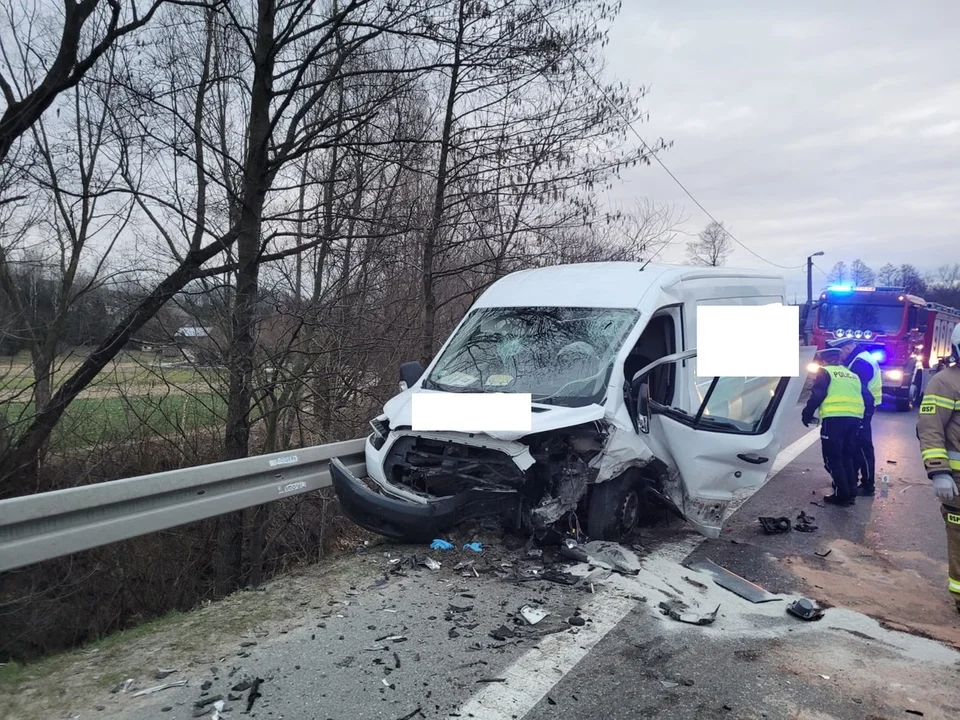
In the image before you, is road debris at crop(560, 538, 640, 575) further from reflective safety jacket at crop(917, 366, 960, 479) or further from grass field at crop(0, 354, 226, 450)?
grass field at crop(0, 354, 226, 450)

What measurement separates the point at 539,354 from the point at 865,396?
4969 mm

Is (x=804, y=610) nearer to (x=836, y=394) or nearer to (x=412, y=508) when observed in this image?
(x=412, y=508)

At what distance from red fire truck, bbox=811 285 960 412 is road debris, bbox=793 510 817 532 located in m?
9.91

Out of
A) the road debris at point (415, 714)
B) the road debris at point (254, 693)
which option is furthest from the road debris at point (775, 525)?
the road debris at point (254, 693)

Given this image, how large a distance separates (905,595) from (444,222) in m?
7.62

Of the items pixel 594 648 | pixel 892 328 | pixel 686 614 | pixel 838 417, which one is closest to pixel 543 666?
pixel 594 648

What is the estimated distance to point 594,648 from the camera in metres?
3.64

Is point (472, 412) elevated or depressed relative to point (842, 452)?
elevated

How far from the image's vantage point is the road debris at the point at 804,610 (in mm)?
4188

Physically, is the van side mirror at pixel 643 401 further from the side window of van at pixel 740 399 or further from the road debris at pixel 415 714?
the road debris at pixel 415 714

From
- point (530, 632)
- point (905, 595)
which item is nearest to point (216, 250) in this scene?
point (530, 632)

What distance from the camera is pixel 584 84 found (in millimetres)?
10602

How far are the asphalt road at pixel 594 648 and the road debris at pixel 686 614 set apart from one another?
43 mm

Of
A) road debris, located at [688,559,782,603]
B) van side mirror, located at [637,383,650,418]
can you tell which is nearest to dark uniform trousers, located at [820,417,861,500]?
road debris, located at [688,559,782,603]
